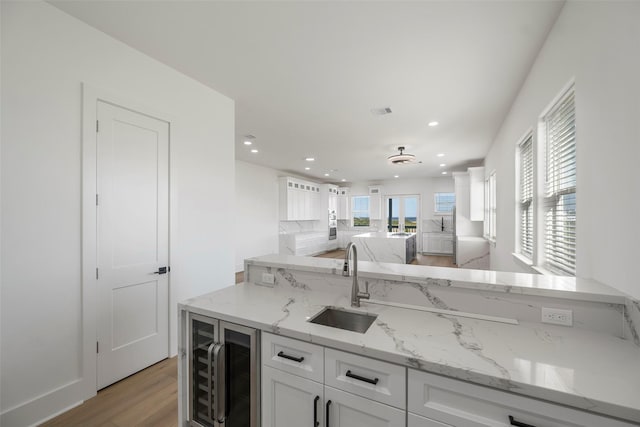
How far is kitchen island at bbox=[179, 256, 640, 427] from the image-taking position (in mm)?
867

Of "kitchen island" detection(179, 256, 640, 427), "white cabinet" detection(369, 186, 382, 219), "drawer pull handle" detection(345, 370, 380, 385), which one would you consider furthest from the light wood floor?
"white cabinet" detection(369, 186, 382, 219)

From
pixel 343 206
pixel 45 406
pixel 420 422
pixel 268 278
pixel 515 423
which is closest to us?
pixel 515 423

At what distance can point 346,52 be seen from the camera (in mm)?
2314

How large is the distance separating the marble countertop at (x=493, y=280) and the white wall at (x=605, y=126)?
0.10 metres

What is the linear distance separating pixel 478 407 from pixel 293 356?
758 millimetres

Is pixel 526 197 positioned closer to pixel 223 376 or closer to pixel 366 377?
pixel 366 377

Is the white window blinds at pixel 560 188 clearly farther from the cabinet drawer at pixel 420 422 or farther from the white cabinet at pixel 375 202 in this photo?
the white cabinet at pixel 375 202

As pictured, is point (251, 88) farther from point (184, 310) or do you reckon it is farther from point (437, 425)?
point (437, 425)

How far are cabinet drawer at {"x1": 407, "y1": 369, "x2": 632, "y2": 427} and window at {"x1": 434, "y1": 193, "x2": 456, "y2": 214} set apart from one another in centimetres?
921

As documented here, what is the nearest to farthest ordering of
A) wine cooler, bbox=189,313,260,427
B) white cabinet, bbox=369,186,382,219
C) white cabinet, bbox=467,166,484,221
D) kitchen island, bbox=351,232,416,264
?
wine cooler, bbox=189,313,260,427 < kitchen island, bbox=351,232,416,264 < white cabinet, bbox=467,166,484,221 < white cabinet, bbox=369,186,382,219

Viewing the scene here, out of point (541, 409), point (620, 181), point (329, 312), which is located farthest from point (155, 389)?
point (620, 181)

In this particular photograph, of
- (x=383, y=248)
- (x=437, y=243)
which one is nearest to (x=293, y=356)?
(x=383, y=248)

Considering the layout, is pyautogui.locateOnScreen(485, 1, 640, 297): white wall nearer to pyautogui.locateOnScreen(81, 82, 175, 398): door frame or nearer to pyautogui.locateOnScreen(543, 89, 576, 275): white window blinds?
pyautogui.locateOnScreen(543, 89, 576, 275): white window blinds

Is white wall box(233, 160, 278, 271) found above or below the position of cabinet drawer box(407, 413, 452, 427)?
above
